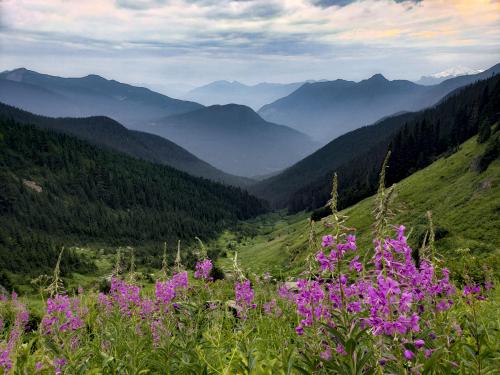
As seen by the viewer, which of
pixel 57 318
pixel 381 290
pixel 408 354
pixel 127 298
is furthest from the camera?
pixel 127 298

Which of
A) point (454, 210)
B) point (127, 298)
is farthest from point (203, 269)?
point (454, 210)

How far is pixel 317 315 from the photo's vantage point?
16.9ft

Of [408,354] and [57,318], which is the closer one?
[408,354]

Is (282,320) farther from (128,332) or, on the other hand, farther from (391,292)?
(391,292)

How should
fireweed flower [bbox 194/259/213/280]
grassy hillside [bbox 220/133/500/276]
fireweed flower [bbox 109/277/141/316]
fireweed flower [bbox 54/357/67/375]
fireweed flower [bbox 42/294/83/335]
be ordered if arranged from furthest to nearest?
1. grassy hillside [bbox 220/133/500/276]
2. fireweed flower [bbox 109/277/141/316]
3. fireweed flower [bbox 194/259/213/280]
4. fireweed flower [bbox 42/294/83/335]
5. fireweed flower [bbox 54/357/67/375]

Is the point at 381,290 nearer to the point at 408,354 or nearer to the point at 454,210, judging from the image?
the point at 408,354

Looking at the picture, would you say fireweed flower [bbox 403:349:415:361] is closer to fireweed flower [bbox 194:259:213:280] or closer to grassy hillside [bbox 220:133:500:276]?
fireweed flower [bbox 194:259:213:280]

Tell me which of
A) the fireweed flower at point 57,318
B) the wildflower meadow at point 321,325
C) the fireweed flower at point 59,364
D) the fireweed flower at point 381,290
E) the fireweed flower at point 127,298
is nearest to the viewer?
the fireweed flower at point 381,290

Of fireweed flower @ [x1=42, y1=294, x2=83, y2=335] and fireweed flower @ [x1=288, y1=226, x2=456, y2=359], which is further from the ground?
fireweed flower @ [x1=288, y1=226, x2=456, y2=359]

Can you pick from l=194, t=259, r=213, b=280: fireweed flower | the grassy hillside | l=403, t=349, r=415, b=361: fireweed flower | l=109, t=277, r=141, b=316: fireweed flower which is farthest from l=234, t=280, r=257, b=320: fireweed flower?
the grassy hillside

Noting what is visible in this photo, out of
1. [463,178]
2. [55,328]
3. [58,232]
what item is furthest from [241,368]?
[58,232]

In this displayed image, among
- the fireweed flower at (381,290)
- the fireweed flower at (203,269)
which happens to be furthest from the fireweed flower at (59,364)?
the fireweed flower at (381,290)

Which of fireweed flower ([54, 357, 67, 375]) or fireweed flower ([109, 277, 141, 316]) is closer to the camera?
fireweed flower ([54, 357, 67, 375])

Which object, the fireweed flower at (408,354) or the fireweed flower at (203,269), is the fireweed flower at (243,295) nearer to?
the fireweed flower at (203,269)
